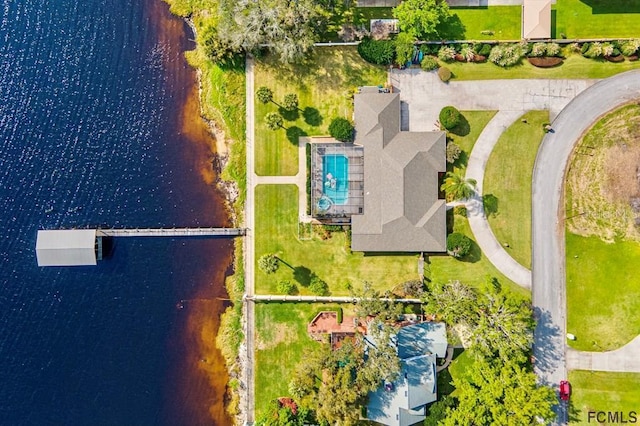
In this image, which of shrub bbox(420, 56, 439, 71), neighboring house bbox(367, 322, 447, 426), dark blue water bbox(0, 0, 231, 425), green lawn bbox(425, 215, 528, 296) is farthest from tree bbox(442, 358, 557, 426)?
shrub bbox(420, 56, 439, 71)

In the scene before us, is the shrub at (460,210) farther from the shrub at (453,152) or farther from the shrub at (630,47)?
the shrub at (630,47)

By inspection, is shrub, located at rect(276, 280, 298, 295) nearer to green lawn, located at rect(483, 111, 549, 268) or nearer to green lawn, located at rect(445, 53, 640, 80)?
green lawn, located at rect(483, 111, 549, 268)

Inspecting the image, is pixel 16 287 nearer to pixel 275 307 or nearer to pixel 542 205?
pixel 275 307

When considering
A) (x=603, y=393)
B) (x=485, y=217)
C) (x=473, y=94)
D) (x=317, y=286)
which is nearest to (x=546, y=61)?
(x=473, y=94)

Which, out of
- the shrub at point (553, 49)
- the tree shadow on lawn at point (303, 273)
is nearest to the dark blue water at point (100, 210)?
the tree shadow on lawn at point (303, 273)

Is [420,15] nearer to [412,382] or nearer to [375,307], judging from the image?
[375,307]

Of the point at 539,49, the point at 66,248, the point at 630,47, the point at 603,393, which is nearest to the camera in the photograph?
the point at 630,47
